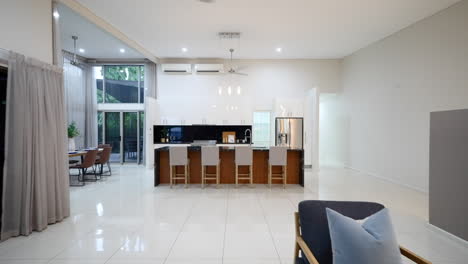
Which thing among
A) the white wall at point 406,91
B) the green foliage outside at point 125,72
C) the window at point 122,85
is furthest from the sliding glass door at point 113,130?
the white wall at point 406,91

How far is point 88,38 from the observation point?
677 cm

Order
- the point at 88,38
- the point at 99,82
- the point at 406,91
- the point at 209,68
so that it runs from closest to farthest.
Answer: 1. the point at 406,91
2. the point at 88,38
3. the point at 209,68
4. the point at 99,82

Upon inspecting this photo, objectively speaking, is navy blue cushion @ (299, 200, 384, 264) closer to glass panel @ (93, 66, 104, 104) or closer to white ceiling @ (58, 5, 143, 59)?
white ceiling @ (58, 5, 143, 59)

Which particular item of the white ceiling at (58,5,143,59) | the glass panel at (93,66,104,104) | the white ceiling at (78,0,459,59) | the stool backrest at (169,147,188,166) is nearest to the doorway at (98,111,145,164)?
the glass panel at (93,66,104,104)

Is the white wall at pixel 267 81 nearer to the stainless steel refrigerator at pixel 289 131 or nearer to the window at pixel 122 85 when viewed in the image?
the stainless steel refrigerator at pixel 289 131

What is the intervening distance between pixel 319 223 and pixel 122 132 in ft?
29.5

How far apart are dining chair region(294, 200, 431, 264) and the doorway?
8.46 meters

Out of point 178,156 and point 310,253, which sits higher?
point 178,156

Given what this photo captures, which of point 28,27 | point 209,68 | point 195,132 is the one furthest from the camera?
point 195,132

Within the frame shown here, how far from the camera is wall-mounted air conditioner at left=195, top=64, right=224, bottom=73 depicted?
8484 mm

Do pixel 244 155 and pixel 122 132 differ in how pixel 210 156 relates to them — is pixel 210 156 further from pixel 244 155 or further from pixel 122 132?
pixel 122 132

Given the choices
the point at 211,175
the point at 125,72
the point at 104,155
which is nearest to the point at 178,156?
the point at 211,175

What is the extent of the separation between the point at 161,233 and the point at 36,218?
177cm

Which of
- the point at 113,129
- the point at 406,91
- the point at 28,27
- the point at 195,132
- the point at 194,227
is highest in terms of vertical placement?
the point at 28,27
